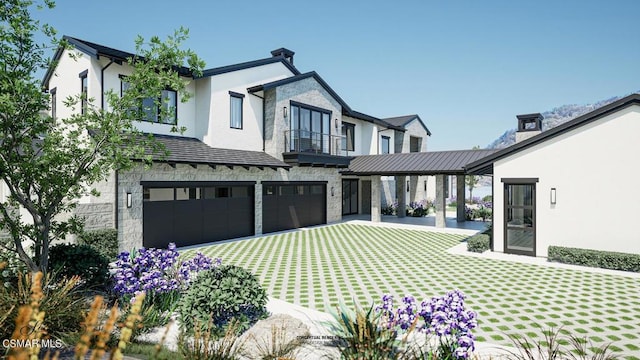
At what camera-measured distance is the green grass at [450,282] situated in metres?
7.16

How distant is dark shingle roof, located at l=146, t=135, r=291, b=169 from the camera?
48.0ft

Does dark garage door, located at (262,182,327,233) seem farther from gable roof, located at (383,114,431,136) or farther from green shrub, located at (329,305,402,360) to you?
green shrub, located at (329,305,402,360)

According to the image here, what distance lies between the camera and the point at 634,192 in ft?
37.7

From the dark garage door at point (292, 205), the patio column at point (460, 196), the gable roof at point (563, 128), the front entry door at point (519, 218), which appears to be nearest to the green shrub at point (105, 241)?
the dark garage door at point (292, 205)

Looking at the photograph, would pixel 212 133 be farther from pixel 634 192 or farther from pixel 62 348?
pixel 634 192

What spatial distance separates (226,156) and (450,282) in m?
11.3

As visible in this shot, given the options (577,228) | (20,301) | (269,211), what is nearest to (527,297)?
(577,228)

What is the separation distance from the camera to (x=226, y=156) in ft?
54.5

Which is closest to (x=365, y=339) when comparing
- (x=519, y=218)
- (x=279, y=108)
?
(x=519, y=218)

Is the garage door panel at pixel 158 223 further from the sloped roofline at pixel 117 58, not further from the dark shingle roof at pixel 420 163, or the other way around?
the dark shingle roof at pixel 420 163

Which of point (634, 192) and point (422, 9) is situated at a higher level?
point (422, 9)

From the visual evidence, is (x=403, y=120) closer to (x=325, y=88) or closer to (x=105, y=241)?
(x=325, y=88)

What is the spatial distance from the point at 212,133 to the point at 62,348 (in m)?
13.0

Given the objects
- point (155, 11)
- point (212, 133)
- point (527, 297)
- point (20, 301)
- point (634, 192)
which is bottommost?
point (527, 297)
